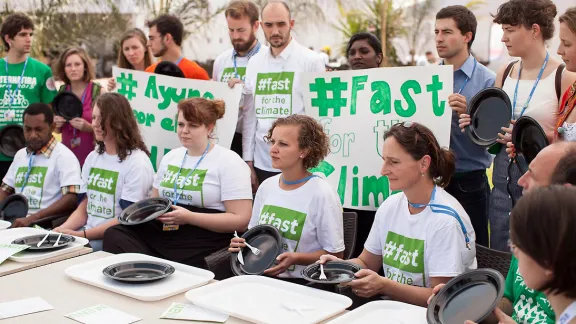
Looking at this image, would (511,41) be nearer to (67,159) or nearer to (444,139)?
(444,139)

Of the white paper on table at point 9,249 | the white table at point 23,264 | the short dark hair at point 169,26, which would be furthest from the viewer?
the short dark hair at point 169,26

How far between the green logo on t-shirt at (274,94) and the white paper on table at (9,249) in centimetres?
199

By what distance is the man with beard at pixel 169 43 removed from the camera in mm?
5203

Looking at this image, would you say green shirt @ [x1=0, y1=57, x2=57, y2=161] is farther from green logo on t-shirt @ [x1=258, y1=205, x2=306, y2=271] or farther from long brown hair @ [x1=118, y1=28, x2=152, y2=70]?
green logo on t-shirt @ [x1=258, y1=205, x2=306, y2=271]

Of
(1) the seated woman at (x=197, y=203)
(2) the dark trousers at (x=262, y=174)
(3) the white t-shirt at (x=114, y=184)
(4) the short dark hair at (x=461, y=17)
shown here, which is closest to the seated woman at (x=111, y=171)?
(3) the white t-shirt at (x=114, y=184)

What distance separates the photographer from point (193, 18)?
1897 centimetres

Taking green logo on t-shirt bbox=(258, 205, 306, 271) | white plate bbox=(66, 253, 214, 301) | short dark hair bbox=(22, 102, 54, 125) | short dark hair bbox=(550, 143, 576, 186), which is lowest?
white plate bbox=(66, 253, 214, 301)

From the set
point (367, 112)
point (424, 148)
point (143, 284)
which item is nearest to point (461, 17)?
point (367, 112)

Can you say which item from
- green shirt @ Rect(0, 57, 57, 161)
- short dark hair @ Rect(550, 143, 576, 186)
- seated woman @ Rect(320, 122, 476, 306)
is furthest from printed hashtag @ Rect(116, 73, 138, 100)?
short dark hair @ Rect(550, 143, 576, 186)

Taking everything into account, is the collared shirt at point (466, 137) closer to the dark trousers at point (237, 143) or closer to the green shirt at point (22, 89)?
the dark trousers at point (237, 143)

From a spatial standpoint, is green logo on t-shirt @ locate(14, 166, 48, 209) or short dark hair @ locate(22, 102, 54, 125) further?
short dark hair @ locate(22, 102, 54, 125)

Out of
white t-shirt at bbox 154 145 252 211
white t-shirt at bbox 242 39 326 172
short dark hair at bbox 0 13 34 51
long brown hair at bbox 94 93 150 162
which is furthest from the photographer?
short dark hair at bbox 0 13 34 51

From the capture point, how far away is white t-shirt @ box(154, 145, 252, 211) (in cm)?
387

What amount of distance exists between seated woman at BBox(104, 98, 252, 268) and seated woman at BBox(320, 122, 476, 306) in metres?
1.09
